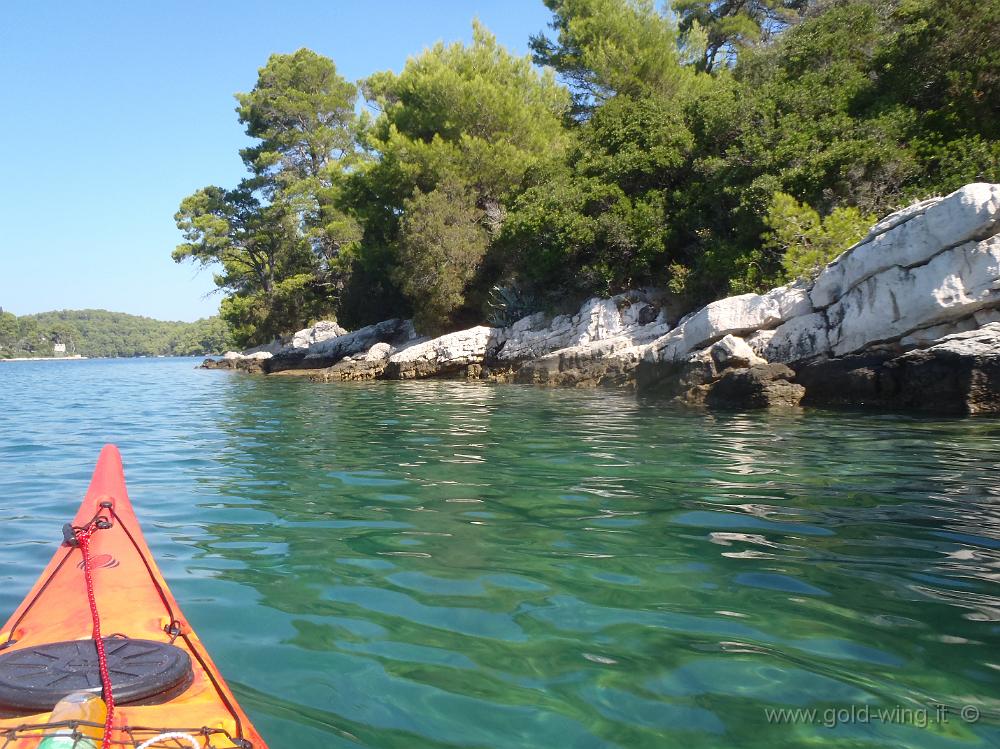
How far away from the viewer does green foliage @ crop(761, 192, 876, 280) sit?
502 inches

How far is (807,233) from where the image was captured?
1312 centimetres

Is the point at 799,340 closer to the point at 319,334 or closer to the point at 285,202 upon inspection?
the point at 319,334

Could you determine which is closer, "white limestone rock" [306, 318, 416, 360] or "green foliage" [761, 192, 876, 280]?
"green foliage" [761, 192, 876, 280]

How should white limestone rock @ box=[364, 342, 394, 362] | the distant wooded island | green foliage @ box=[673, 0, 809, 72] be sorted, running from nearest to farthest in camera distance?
white limestone rock @ box=[364, 342, 394, 362]
green foliage @ box=[673, 0, 809, 72]
the distant wooded island

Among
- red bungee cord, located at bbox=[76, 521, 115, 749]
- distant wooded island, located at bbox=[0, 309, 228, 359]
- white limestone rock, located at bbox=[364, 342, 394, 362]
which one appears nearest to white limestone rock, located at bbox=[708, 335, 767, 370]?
red bungee cord, located at bbox=[76, 521, 115, 749]

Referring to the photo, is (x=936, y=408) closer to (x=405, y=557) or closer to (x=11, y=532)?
(x=405, y=557)

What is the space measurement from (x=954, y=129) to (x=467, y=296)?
1391 centimetres

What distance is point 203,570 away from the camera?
3.89 m

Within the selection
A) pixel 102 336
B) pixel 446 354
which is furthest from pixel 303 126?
pixel 102 336

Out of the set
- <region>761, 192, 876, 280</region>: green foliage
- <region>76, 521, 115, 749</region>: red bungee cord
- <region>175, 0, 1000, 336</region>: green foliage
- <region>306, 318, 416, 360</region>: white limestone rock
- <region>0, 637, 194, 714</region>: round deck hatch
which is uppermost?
<region>175, 0, 1000, 336</region>: green foliage

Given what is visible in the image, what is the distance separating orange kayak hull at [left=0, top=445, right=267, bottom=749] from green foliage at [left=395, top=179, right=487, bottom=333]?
18548 millimetres

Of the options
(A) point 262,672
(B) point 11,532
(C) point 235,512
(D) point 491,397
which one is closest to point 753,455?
(C) point 235,512

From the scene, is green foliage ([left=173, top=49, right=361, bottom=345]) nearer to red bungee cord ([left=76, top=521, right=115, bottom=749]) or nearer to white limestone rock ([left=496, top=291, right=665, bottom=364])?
white limestone rock ([left=496, top=291, right=665, bottom=364])

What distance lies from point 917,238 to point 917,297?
2.81ft
